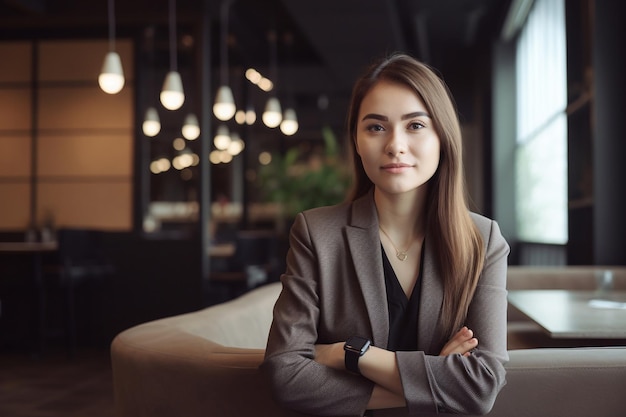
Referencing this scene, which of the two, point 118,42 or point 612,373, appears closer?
point 612,373

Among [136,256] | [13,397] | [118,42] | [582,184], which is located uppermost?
[118,42]

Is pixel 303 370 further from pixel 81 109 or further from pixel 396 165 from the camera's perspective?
pixel 81 109

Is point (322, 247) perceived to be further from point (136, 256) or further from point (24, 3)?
point (24, 3)

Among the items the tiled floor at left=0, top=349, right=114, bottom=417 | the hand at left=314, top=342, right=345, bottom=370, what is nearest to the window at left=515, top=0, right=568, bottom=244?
the tiled floor at left=0, top=349, right=114, bottom=417

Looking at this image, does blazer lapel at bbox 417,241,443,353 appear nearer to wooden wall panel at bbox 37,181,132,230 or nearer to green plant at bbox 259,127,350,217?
wooden wall panel at bbox 37,181,132,230

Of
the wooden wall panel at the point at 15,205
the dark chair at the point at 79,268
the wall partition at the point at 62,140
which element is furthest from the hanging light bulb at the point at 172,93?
the wooden wall panel at the point at 15,205

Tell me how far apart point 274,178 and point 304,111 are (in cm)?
455

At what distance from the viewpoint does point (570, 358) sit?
4.93 feet

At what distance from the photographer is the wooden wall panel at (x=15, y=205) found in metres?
7.80

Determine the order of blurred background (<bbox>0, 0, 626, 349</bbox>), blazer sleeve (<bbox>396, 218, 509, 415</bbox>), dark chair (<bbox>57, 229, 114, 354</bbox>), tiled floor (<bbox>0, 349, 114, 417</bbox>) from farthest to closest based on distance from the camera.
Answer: dark chair (<bbox>57, 229, 114, 354</bbox>) < blurred background (<bbox>0, 0, 626, 349</bbox>) < tiled floor (<bbox>0, 349, 114, 417</bbox>) < blazer sleeve (<bbox>396, 218, 509, 415</bbox>)

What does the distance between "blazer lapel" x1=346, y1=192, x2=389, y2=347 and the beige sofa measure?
0.90ft

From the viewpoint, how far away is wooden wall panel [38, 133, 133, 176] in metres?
7.58

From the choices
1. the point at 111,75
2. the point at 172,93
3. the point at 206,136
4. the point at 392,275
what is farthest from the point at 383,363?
the point at 206,136

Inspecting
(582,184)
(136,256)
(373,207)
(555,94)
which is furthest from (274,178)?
(373,207)
